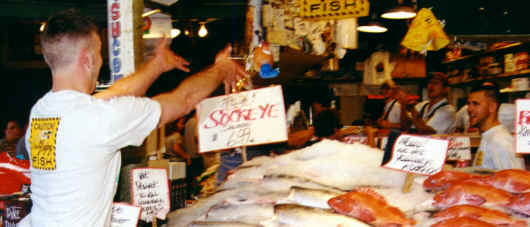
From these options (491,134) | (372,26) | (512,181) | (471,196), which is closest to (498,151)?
(491,134)

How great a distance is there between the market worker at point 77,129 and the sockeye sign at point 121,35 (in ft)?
2.95

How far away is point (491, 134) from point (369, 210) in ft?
8.26

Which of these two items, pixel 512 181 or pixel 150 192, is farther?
pixel 150 192

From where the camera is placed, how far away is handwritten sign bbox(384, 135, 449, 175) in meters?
2.40

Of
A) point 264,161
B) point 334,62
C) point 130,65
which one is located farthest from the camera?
point 334,62

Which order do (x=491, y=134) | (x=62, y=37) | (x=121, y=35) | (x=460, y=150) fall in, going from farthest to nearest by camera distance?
(x=460, y=150) → (x=491, y=134) → (x=121, y=35) → (x=62, y=37)

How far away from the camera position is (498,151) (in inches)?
152

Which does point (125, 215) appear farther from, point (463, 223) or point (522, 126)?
point (522, 126)

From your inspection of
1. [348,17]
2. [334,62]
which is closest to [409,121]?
[334,62]

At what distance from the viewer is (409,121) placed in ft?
23.7

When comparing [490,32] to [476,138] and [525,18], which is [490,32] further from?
[476,138]

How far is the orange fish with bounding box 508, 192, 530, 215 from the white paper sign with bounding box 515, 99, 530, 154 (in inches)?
23.1

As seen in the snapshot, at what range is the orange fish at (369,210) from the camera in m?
2.14

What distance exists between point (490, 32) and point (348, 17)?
1.39 metres
